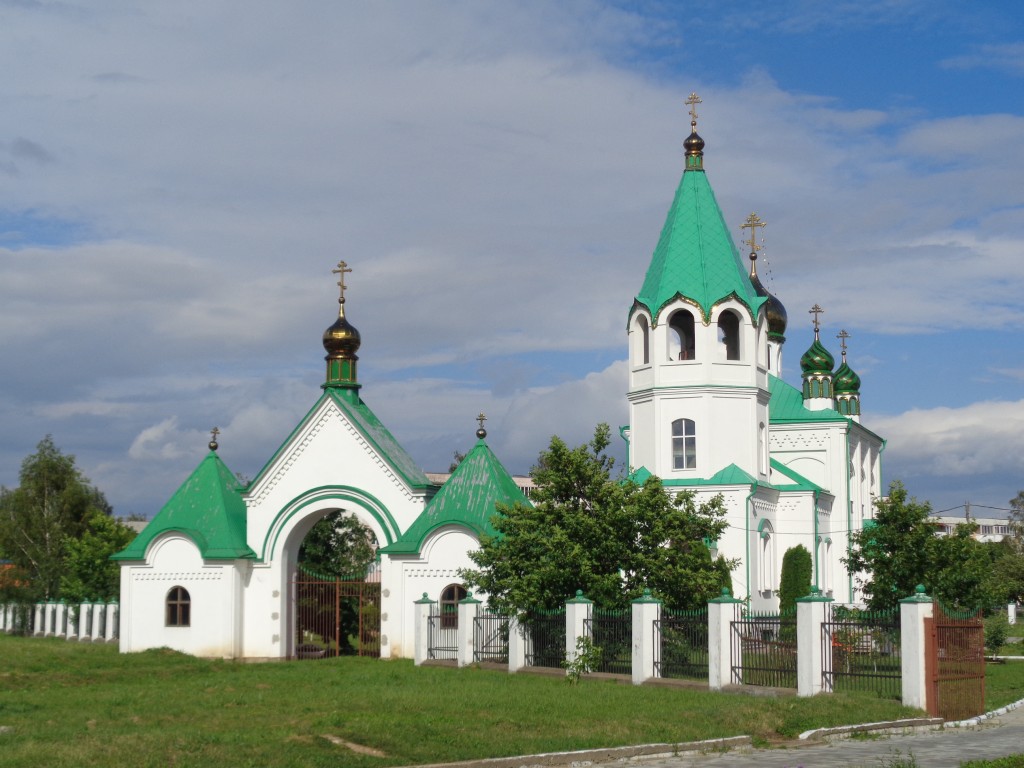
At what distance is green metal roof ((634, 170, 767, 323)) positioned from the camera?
33.4 metres

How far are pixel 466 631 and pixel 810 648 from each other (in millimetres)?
8762

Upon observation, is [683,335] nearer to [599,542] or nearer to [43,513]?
[599,542]

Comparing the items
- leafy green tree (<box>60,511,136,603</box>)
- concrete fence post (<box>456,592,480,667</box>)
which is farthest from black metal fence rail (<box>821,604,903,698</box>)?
leafy green tree (<box>60,511,136,603</box>)

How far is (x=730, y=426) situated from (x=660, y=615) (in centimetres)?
1266

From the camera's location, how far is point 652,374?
3394 centimetres

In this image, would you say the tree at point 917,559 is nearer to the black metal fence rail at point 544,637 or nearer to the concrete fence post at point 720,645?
the black metal fence rail at point 544,637

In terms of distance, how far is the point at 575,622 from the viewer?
22.5 metres

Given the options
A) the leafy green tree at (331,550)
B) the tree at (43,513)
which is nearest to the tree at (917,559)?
the leafy green tree at (331,550)

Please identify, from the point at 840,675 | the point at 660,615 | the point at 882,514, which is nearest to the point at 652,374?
the point at 882,514

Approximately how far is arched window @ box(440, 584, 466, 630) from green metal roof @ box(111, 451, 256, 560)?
4.74 metres

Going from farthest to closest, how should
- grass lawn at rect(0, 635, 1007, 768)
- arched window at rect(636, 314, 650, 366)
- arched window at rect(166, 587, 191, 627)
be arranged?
1. arched window at rect(636, 314, 650, 366)
2. arched window at rect(166, 587, 191, 627)
3. grass lawn at rect(0, 635, 1007, 768)

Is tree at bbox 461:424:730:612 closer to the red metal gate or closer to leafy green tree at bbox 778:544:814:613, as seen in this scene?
the red metal gate

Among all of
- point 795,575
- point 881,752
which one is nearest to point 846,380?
point 795,575

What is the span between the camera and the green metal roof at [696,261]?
3341 cm
